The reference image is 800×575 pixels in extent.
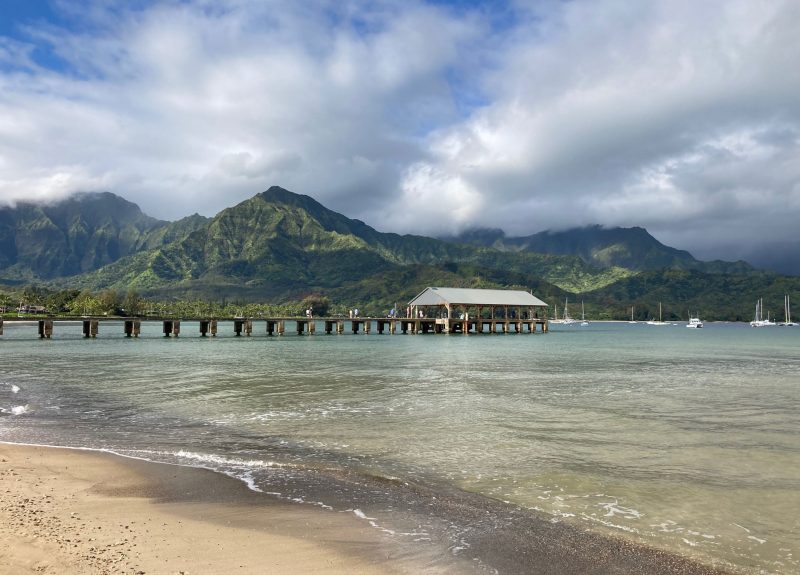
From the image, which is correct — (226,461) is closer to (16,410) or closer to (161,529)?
(161,529)

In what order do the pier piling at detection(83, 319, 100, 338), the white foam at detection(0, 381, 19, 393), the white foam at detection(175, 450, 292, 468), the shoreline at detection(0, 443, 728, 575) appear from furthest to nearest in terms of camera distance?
1. the pier piling at detection(83, 319, 100, 338)
2. the white foam at detection(0, 381, 19, 393)
3. the white foam at detection(175, 450, 292, 468)
4. the shoreline at detection(0, 443, 728, 575)

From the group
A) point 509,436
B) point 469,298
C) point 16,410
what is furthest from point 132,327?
point 509,436

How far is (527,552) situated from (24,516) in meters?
7.71

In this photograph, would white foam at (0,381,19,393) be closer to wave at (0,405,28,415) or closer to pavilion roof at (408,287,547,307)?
wave at (0,405,28,415)

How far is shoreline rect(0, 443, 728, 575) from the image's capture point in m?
7.06

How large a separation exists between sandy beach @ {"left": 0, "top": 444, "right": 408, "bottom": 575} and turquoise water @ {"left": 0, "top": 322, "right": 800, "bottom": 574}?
1104 mm

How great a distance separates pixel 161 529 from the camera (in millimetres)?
8250

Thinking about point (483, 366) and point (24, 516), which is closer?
point (24, 516)

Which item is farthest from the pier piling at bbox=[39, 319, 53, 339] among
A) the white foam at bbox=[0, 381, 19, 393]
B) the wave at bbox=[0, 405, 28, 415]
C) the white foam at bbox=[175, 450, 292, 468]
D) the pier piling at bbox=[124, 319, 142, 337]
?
the white foam at bbox=[175, 450, 292, 468]

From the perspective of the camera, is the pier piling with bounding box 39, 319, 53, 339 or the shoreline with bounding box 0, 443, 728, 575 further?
the pier piling with bounding box 39, 319, 53, 339

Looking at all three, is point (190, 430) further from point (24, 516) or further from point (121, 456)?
point (24, 516)

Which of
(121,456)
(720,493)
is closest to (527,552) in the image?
(720,493)

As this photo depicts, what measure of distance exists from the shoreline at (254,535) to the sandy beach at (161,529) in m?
0.02

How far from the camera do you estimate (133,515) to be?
29.4ft
